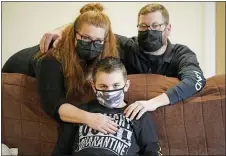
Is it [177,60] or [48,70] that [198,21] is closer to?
[177,60]

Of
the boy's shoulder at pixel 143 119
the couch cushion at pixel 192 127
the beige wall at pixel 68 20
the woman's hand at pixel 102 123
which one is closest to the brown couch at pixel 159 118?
the couch cushion at pixel 192 127

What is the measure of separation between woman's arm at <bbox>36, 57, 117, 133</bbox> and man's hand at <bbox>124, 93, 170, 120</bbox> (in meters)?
0.08

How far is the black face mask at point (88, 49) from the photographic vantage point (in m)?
1.26

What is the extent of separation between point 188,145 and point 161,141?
12cm

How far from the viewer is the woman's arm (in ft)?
3.85

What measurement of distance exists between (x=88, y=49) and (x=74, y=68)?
0.33 feet

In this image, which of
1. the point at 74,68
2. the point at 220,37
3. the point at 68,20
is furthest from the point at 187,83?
the point at 68,20

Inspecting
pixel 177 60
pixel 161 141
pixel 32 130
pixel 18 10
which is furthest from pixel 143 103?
pixel 18 10

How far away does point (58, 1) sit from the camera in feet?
6.59

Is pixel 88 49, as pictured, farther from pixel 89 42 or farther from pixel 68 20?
pixel 68 20

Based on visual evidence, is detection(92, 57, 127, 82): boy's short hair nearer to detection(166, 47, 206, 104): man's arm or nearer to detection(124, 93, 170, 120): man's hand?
detection(124, 93, 170, 120): man's hand

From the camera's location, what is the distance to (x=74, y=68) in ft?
4.24

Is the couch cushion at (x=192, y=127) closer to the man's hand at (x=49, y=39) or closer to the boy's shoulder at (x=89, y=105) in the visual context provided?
the boy's shoulder at (x=89, y=105)

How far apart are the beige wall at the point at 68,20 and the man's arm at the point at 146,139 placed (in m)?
1.00
